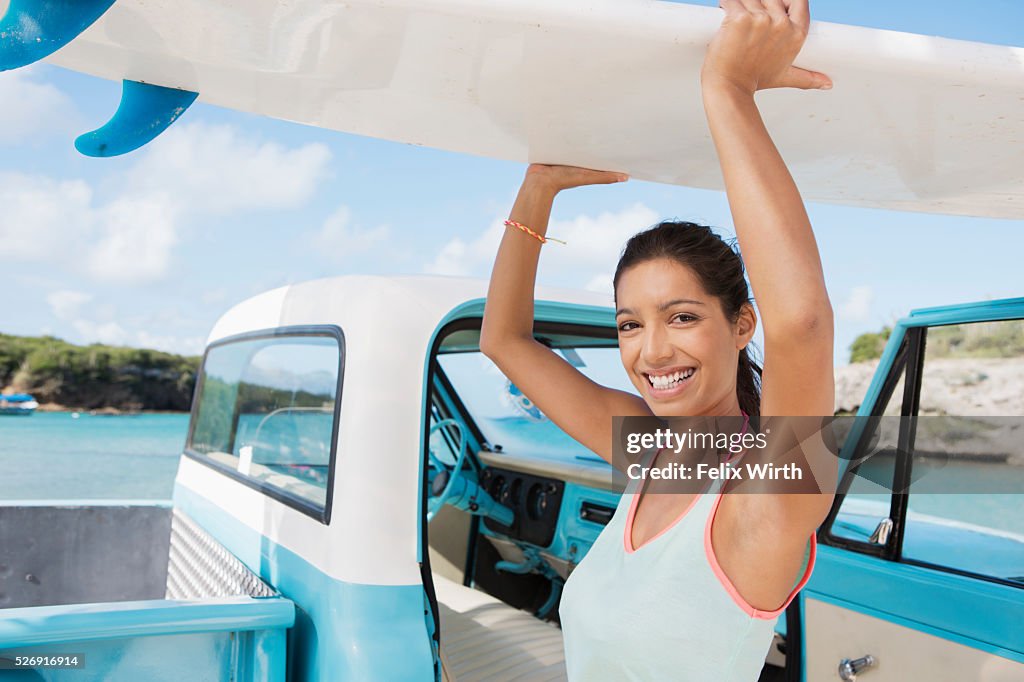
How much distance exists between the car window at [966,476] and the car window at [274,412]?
1756mm

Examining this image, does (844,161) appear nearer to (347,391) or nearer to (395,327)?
(395,327)

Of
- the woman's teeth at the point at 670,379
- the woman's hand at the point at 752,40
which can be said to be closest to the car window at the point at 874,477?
the woman's teeth at the point at 670,379

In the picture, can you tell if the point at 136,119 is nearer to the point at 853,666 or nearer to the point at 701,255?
the point at 701,255

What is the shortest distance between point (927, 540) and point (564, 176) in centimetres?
151

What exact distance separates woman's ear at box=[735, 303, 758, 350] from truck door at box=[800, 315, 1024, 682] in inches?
43.3

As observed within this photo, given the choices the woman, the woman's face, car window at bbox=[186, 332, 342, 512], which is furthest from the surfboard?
car window at bbox=[186, 332, 342, 512]

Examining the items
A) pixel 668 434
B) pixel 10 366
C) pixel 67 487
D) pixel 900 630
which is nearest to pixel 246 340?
pixel 668 434

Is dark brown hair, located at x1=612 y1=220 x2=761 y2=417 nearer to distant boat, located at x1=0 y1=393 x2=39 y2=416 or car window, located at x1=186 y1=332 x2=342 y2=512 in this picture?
car window, located at x1=186 y1=332 x2=342 y2=512

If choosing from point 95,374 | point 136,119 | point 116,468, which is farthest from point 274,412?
point 95,374

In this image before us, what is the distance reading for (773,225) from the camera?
112 cm

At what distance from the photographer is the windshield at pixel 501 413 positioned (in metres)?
4.29

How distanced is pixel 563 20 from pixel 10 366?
228ft

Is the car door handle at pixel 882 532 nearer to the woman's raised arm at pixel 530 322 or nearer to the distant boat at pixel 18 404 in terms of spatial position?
the woman's raised arm at pixel 530 322

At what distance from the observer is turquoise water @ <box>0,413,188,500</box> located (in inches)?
1399
